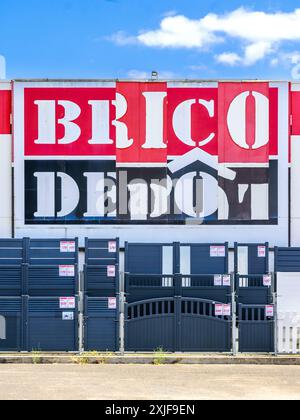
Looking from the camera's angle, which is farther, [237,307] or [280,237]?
[280,237]

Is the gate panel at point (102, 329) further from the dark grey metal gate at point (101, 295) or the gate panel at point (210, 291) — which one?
the gate panel at point (210, 291)

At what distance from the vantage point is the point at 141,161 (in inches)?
586

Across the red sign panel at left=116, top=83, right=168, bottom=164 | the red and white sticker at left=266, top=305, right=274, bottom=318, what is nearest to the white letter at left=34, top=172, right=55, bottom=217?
the red sign panel at left=116, top=83, right=168, bottom=164

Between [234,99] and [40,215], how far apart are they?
4981mm

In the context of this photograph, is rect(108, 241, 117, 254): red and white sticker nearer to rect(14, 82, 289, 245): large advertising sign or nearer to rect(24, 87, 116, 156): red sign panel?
rect(14, 82, 289, 245): large advertising sign

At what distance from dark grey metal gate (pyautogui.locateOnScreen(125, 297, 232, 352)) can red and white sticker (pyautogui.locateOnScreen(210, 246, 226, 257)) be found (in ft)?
3.12

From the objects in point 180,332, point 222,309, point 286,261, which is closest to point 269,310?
point 222,309

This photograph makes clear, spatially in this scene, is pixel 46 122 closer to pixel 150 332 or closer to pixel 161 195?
pixel 161 195

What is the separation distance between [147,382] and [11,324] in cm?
335

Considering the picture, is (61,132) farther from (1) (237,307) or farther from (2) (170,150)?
(1) (237,307)

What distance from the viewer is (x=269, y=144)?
14898 millimetres

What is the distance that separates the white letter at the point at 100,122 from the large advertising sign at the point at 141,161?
22 mm

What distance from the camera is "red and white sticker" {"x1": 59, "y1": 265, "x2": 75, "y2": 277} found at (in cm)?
1284
